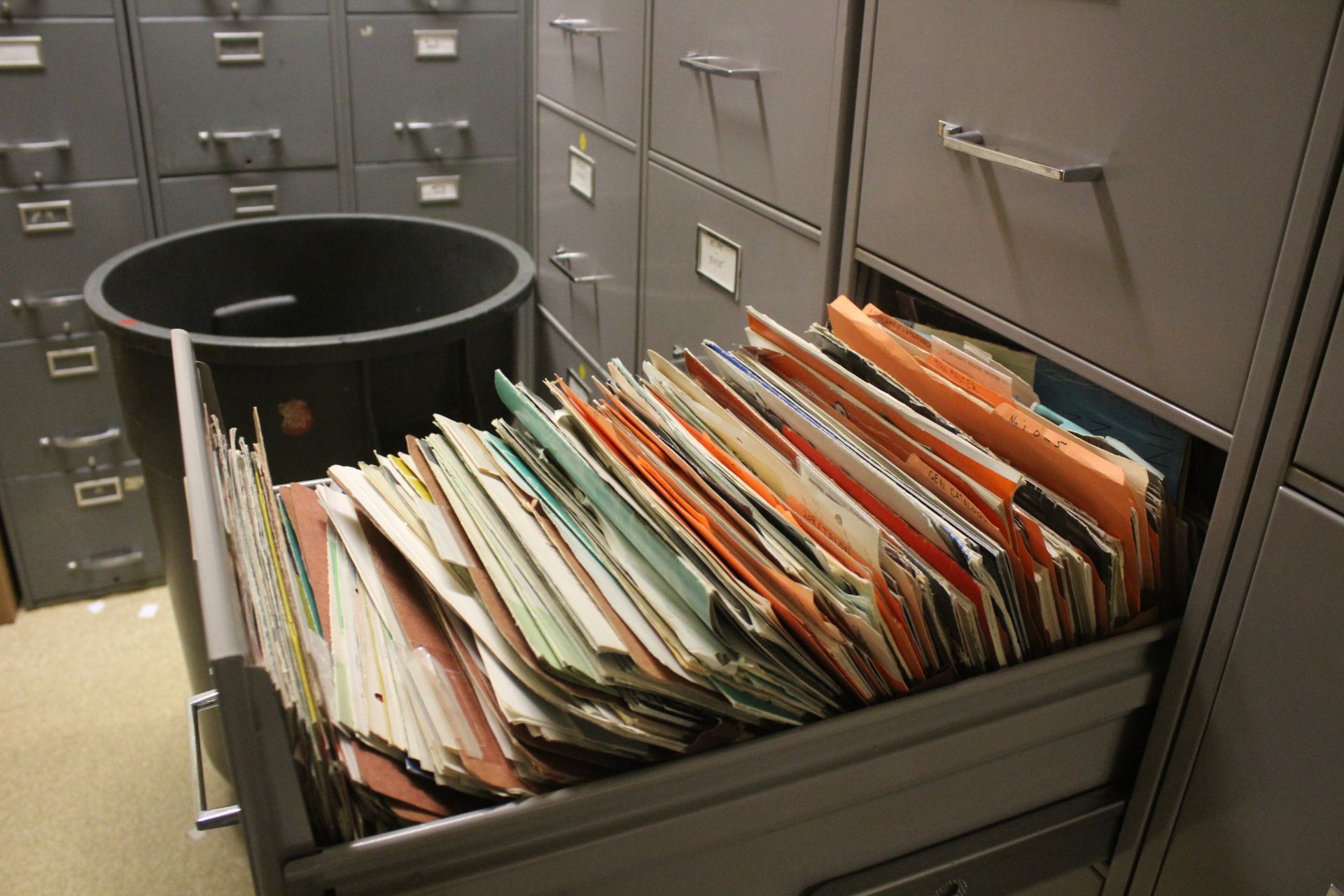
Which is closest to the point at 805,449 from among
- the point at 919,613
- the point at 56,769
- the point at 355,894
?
the point at 919,613

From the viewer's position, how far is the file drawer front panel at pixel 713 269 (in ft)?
4.18

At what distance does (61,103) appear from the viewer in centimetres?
210

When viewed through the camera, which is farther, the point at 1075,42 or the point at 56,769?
the point at 56,769

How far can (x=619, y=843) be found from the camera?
2.28ft

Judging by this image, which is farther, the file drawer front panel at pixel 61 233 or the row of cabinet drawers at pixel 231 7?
the file drawer front panel at pixel 61 233

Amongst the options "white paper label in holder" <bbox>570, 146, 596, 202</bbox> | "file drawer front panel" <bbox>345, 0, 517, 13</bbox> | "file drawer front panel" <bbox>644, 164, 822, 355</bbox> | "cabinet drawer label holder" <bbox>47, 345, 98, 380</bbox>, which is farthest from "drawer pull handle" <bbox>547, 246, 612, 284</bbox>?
"cabinet drawer label holder" <bbox>47, 345, 98, 380</bbox>

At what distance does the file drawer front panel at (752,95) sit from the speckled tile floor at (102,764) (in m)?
1.21

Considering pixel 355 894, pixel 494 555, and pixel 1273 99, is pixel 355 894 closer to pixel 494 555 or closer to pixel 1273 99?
pixel 494 555

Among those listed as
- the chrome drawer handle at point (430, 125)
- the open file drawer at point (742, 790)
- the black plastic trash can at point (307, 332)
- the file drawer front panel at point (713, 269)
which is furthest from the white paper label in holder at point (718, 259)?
the chrome drawer handle at point (430, 125)

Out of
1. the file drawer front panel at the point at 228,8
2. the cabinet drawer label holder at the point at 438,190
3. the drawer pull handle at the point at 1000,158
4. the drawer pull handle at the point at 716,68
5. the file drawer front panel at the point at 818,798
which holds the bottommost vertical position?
the file drawer front panel at the point at 818,798

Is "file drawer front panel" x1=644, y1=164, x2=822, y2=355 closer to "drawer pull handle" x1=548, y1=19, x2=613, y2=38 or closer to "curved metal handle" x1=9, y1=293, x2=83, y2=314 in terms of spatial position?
"drawer pull handle" x1=548, y1=19, x2=613, y2=38

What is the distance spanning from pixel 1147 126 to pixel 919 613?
394 millimetres

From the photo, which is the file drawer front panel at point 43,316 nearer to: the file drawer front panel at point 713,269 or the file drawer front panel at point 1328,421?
the file drawer front panel at point 713,269

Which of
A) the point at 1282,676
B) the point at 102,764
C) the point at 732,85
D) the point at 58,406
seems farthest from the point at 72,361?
the point at 1282,676
